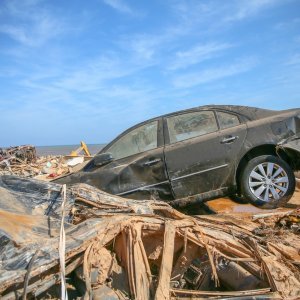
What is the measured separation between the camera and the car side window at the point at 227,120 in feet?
20.1

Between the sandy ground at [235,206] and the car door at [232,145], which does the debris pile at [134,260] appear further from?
the sandy ground at [235,206]

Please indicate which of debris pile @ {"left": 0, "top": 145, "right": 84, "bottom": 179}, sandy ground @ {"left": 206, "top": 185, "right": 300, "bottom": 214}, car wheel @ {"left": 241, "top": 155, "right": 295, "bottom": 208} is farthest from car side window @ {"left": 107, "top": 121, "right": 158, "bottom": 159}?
debris pile @ {"left": 0, "top": 145, "right": 84, "bottom": 179}

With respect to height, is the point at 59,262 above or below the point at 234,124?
below

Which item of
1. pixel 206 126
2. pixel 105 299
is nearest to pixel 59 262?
pixel 105 299

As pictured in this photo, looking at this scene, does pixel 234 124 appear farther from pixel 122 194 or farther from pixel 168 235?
pixel 168 235

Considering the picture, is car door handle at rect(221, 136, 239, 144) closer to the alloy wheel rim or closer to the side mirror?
the alloy wheel rim

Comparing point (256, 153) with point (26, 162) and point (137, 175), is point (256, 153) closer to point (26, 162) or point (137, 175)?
point (137, 175)

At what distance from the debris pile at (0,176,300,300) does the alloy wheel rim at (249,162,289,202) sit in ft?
8.70

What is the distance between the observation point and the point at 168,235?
9.04 ft

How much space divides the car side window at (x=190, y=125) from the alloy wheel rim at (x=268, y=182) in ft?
3.20

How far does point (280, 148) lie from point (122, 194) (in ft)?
Answer: 8.63

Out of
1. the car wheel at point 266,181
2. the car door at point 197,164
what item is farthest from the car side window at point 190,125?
the car wheel at point 266,181

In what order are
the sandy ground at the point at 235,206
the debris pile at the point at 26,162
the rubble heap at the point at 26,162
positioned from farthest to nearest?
the rubble heap at the point at 26,162 < the debris pile at the point at 26,162 < the sandy ground at the point at 235,206

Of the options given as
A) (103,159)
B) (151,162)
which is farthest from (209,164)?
(103,159)
